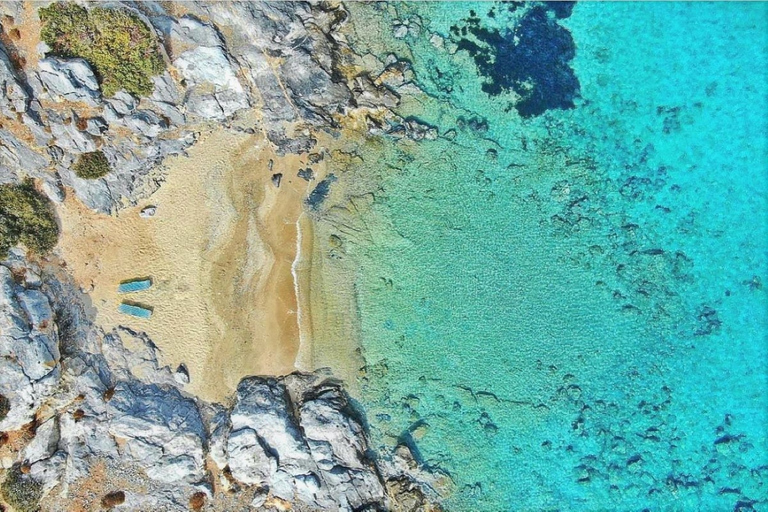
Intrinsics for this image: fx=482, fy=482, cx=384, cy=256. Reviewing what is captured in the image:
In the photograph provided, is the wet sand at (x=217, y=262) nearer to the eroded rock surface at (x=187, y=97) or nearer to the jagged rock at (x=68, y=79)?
the eroded rock surface at (x=187, y=97)

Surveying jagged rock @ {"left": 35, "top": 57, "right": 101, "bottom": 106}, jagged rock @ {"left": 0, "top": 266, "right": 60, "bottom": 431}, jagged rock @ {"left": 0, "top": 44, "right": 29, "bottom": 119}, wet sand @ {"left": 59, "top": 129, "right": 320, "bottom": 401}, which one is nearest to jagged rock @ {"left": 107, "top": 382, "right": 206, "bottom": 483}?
wet sand @ {"left": 59, "top": 129, "right": 320, "bottom": 401}

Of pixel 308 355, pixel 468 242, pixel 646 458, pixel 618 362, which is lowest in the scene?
pixel 308 355

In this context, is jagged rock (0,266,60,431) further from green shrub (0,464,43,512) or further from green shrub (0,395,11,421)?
green shrub (0,464,43,512)

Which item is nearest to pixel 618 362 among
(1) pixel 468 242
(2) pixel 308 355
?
(1) pixel 468 242

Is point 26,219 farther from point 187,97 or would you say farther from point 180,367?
point 180,367

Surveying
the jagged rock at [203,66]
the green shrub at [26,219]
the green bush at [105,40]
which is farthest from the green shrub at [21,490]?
the jagged rock at [203,66]

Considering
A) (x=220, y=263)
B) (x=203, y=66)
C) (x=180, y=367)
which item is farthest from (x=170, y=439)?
(x=203, y=66)

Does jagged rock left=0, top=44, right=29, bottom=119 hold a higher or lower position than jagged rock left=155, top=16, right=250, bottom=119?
lower

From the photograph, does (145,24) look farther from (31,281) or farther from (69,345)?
(69,345)
